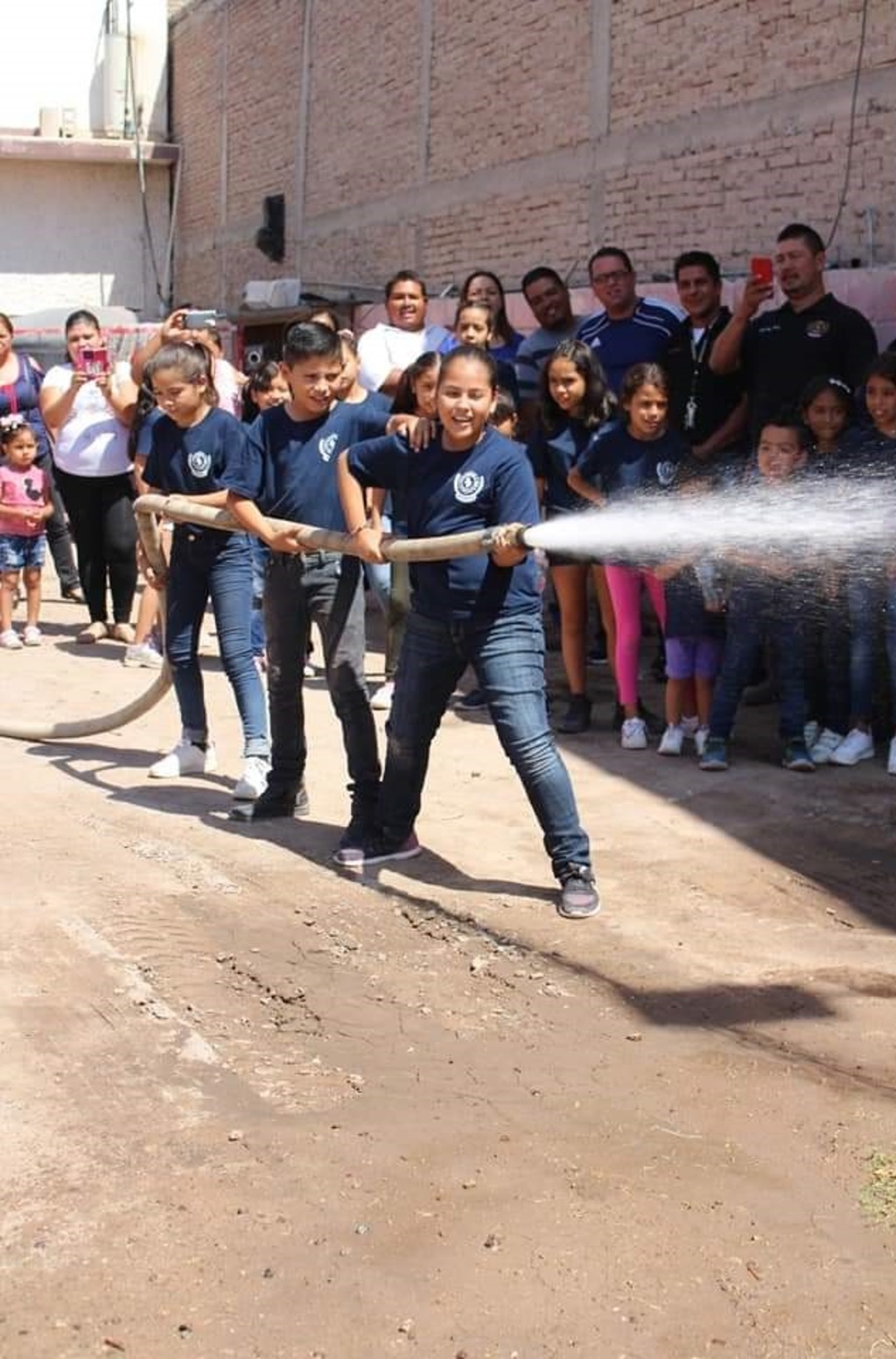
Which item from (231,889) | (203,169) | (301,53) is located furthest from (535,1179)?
(203,169)

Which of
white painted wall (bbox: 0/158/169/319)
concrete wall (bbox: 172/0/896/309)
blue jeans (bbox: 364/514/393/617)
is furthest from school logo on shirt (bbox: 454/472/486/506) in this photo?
white painted wall (bbox: 0/158/169/319)

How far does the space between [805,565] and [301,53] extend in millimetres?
13950

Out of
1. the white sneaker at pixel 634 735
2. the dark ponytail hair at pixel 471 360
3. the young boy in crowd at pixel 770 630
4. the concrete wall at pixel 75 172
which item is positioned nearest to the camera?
the dark ponytail hair at pixel 471 360

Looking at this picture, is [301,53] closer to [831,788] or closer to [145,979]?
[831,788]

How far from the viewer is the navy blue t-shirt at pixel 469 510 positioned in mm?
5809

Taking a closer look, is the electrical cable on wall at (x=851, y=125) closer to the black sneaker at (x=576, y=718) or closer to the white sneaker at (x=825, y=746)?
the black sneaker at (x=576, y=718)

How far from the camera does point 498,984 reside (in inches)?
207

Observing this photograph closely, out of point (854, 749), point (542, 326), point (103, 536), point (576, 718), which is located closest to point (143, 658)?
point (103, 536)

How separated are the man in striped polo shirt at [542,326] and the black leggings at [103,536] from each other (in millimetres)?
3074

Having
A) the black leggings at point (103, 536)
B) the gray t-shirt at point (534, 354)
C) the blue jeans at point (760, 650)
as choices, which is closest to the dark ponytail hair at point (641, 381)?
the blue jeans at point (760, 650)

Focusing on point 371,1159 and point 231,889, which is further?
point 231,889

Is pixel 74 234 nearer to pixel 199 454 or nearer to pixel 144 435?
pixel 144 435

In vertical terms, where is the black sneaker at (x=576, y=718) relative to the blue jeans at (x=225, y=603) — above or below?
below

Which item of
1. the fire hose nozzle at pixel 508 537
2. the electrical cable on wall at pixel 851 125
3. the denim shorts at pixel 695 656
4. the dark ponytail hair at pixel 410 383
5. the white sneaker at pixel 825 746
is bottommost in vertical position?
the white sneaker at pixel 825 746
